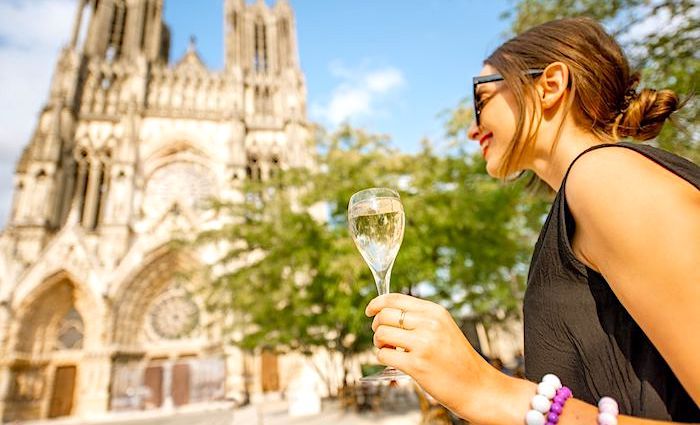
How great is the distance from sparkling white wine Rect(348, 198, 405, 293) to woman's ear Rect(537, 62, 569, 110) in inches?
18.7

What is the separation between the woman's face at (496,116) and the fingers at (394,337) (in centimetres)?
65

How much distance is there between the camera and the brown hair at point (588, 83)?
40.1 inches

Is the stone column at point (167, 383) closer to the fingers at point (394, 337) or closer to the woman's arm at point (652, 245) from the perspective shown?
the fingers at point (394, 337)

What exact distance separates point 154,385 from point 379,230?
57.7 ft

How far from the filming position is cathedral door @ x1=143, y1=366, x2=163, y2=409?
1540cm

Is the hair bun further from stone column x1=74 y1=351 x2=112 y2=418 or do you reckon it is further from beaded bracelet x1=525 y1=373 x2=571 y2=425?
stone column x1=74 y1=351 x2=112 y2=418

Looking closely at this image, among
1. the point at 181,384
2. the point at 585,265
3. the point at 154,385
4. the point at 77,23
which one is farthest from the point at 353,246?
the point at 77,23

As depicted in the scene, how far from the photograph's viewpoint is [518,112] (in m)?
1.10

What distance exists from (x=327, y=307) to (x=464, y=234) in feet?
11.4

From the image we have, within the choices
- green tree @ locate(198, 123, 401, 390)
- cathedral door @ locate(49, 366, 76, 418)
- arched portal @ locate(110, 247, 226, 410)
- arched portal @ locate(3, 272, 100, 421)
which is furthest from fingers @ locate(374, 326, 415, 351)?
cathedral door @ locate(49, 366, 76, 418)

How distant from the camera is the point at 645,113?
109 cm

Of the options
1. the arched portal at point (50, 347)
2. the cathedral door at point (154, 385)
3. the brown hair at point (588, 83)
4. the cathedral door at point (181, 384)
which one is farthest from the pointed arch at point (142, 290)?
the brown hair at point (588, 83)

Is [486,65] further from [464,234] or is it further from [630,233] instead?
[464,234]

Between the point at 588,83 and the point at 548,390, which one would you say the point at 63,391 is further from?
the point at 588,83
